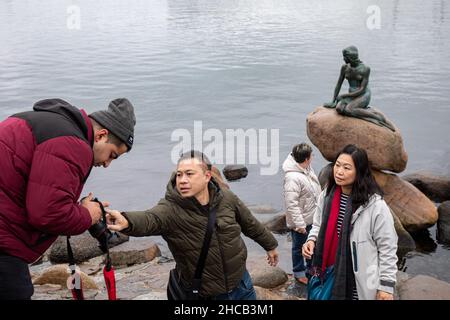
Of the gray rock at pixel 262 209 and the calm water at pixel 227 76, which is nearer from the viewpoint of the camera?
the gray rock at pixel 262 209

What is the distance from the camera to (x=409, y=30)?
5134cm

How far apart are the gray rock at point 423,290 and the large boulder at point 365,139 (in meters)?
4.10

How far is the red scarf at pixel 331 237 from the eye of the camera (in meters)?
4.74

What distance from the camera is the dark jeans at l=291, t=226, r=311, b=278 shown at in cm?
780

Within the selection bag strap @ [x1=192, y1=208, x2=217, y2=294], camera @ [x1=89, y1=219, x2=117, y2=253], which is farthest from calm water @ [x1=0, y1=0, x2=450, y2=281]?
camera @ [x1=89, y1=219, x2=117, y2=253]

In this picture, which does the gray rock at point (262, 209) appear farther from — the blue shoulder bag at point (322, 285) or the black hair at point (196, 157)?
the black hair at point (196, 157)

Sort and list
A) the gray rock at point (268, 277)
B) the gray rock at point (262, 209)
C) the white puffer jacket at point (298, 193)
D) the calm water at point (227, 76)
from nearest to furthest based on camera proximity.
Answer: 1. the white puffer jacket at point (298, 193)
2. the gray rock at point (268, 277)
3. the gray rock at point (262, 209)
4. the calm water at point (227, 76)

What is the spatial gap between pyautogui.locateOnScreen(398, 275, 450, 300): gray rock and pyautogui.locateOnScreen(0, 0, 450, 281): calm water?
2.56 metres

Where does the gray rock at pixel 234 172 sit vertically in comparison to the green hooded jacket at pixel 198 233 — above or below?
below

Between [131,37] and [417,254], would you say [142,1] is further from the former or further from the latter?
[417,254]

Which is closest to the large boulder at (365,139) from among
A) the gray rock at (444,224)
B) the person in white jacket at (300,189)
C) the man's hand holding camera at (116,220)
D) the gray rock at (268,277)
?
the gray rock at (444,224)
